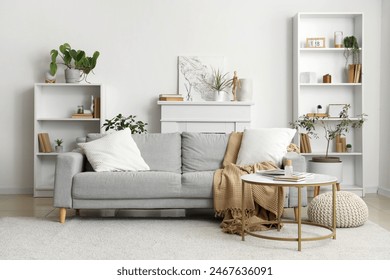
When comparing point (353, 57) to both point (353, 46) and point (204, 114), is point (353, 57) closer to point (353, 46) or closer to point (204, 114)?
point (353, 46)

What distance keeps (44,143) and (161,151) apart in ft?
6.43

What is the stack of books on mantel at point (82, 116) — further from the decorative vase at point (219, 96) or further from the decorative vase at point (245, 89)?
the decorative vase at point (245, 89)

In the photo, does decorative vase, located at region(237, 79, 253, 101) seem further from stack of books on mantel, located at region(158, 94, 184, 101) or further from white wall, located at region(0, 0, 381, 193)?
stack of books on mantel, located at region(158, 94, 184, 101)

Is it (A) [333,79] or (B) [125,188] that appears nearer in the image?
(B) [125,188]

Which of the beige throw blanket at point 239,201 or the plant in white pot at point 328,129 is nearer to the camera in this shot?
the beige throw blanket at point 239,201

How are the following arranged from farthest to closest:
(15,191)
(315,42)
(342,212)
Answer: (15,191)
(315,42)
(342,212)

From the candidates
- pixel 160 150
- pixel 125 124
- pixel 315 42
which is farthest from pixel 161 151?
pixel 315 42

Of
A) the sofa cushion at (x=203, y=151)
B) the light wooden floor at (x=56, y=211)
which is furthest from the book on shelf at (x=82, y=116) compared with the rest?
the sofa cushion at (x=203, y=151)

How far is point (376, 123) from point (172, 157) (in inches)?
118

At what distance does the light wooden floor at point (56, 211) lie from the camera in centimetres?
526

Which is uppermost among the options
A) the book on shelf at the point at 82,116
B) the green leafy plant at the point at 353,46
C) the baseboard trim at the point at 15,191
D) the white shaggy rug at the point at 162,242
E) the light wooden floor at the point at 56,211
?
the green leafy plant at the point at 353,46

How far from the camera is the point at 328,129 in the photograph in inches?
279

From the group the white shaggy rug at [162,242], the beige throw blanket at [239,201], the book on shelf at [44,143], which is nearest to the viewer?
the white shaggy rug at [162,242]

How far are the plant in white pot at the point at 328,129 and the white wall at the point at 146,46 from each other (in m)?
0.29
